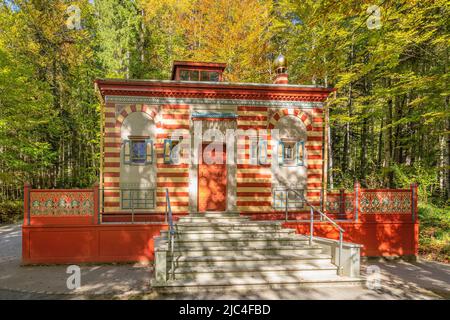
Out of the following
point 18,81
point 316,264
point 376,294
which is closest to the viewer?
point 376,294

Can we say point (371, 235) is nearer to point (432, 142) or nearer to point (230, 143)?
point (230, 143)

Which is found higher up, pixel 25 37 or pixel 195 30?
pixel 195 30

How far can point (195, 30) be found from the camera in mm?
20703

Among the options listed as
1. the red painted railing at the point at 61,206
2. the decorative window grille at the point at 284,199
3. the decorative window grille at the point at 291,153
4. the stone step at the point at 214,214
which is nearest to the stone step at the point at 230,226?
the stone step at the point at 214,214

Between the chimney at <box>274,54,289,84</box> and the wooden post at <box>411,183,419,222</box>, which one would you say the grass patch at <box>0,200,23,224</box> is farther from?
the wooden post at <box>411,183,419,222</box>

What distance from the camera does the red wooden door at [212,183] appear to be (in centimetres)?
1018

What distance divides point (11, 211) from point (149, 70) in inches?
546

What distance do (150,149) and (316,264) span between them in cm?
678

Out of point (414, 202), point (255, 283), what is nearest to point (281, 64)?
point (414, 202)

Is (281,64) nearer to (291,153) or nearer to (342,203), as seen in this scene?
(291,153)

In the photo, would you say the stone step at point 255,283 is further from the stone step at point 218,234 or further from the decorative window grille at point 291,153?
the decorative window grille at point 291,153

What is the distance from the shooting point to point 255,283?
6.39 m

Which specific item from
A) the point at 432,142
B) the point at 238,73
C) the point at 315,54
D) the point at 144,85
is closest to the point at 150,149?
the point at 144,85

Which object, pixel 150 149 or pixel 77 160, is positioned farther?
pixel 77 160
